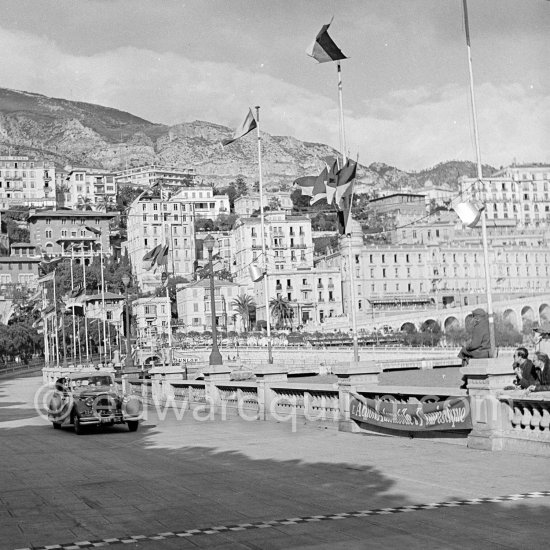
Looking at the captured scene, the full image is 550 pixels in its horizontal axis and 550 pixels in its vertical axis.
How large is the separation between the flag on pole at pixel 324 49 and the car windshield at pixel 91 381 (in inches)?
497

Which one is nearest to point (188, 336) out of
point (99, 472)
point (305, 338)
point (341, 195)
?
point (305, 338)

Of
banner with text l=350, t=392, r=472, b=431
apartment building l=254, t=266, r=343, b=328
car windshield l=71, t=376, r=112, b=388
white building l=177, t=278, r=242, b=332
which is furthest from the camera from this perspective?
apartment building l=254, t=266, r=343, b=328

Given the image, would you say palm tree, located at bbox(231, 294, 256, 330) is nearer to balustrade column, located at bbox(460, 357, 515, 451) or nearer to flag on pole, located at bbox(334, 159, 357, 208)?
flag on pole, located at bbox(334, 159, 357, 208)

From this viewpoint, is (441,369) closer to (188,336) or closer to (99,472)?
(188,336)

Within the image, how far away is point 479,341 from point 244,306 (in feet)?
473

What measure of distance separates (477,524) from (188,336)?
13504cm

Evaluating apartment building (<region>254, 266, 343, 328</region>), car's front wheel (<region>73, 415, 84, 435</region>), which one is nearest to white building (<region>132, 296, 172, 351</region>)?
apartment building (<region>254, 266, 343, 328</region>)

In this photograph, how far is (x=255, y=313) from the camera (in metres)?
171

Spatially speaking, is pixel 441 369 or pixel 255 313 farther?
pixel 255 313

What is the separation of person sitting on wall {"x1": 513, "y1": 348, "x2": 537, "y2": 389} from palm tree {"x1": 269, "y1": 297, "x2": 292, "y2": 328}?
466ft

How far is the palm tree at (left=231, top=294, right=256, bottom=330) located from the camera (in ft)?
536

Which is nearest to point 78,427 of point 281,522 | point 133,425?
point 133,425

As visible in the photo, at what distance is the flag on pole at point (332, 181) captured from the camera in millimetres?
30984

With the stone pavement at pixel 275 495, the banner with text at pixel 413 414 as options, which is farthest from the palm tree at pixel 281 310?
the stone pavement at pixel 275 495
